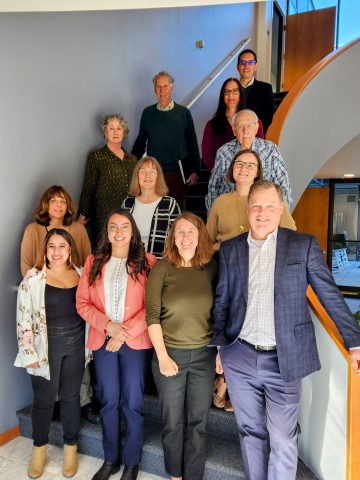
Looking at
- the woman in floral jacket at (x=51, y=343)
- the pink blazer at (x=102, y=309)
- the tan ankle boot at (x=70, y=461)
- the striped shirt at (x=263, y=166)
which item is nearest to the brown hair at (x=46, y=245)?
the woman in floral jacket at (x=51, y=343)

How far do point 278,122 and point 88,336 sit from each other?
2320mm

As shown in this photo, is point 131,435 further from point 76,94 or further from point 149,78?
point 149,78

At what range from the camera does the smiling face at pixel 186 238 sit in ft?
6.26

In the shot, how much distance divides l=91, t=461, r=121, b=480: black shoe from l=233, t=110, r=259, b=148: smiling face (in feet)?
6.38

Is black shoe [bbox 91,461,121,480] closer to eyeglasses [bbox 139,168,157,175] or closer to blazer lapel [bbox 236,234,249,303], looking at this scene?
blazer lapel [bbox 236,234,249,303]

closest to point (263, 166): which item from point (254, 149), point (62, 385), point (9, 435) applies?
point (254, 149)

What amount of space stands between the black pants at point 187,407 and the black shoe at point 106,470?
1.18ft

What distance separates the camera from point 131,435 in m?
2.10

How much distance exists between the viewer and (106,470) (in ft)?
7.06

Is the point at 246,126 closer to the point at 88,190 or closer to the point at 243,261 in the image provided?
the point at 243,261

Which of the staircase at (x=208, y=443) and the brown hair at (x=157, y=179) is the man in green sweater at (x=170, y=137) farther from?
the staircase at (x=208, y=443)

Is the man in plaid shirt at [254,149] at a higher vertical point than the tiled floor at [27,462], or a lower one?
higher

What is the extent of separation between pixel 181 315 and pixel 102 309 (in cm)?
47

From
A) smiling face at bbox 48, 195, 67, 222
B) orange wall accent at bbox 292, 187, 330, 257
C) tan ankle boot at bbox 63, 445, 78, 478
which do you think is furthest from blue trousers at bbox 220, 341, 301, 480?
orange wall accent at bbox 292, 187, 330, 257
